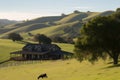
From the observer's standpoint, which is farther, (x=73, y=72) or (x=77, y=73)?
(x=73, y=72)

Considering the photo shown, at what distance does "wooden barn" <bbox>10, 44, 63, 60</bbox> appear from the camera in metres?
135

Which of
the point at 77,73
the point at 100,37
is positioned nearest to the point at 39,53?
the point at 100,37

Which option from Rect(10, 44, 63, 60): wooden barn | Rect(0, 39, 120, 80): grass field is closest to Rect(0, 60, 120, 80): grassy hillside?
Rect(0, 39, 120, 80): grass field

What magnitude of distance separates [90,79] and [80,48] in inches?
800

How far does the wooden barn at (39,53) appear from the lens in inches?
5325

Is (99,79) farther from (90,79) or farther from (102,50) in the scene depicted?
(102,50)

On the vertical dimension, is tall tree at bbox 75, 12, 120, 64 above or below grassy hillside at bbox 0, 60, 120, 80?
above

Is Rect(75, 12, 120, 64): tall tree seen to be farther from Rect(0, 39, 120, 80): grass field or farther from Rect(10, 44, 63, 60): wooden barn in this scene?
Rect(10, 44, 63, 60): wooden barn

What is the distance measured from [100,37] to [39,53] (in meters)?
78.2

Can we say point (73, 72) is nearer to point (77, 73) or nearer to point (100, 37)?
point (77, 73)

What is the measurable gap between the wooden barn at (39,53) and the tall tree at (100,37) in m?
71.9

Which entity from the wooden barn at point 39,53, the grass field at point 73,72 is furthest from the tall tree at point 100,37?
the wooden barn at point 39,53

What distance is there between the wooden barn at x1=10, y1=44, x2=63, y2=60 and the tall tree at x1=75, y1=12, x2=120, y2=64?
71.9 m

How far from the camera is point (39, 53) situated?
136 metres
